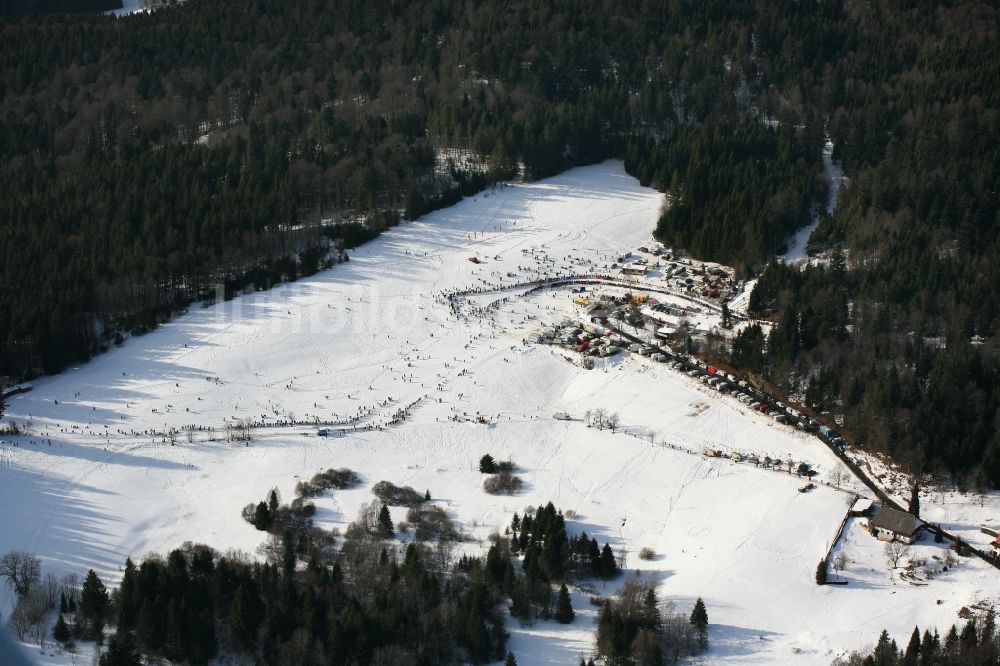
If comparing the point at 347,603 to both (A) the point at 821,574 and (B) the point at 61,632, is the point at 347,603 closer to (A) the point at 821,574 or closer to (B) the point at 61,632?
(B) the point at 61,632

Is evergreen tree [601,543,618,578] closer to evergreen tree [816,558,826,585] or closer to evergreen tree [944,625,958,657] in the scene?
evergreen tree [816,558,826,585]

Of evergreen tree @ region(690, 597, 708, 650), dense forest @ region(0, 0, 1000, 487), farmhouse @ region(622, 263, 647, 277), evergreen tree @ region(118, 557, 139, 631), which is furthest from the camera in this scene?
farmhouse @ region(622, 263, 647, 277)

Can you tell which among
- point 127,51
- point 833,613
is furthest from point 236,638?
point 127,51

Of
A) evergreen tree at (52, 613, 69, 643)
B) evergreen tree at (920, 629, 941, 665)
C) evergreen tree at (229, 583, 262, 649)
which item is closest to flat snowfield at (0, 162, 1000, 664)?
evergreen tree at (920, 629, 941, 665)

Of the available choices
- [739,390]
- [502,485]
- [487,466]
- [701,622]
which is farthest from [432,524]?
[739,390]

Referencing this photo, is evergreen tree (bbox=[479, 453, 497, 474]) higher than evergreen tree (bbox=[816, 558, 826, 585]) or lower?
higher

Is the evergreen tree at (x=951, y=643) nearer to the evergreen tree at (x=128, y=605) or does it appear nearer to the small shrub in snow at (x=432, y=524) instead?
the small shrub in snow at (x=432, y=524)
